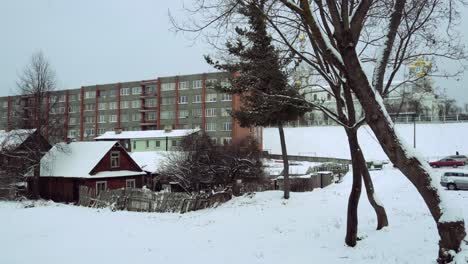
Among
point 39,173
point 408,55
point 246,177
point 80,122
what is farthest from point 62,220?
point 80,122

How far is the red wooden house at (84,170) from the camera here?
3450 centimetres

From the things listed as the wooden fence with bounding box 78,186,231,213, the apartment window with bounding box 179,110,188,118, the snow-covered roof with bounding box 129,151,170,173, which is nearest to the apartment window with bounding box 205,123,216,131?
the apartment window with bounding box 179,110,188,118

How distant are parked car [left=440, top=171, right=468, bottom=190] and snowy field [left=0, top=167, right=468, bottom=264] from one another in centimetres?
671

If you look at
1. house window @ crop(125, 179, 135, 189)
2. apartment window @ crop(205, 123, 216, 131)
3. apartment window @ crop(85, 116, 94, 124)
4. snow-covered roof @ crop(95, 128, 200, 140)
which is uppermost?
apartment window @ crop(85, 116, 94, 124)

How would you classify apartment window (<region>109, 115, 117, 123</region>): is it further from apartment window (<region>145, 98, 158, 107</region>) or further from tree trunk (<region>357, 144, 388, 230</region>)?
tree trunk (<region>357, 144, 388, 230</region>)

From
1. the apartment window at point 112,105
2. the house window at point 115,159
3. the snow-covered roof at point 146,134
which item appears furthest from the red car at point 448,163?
the apartment window at point 112,105

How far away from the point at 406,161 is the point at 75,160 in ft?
116

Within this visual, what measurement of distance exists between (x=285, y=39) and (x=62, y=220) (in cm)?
1899

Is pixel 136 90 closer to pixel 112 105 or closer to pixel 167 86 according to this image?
pixel 112 105

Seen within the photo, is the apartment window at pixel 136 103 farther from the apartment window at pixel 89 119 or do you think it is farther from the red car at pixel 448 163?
the red car at pixel 448 163

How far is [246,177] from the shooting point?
29.9m

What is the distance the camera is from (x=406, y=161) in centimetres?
614

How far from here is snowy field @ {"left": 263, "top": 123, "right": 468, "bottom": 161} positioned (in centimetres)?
7119

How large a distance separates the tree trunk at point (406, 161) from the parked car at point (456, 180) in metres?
24.8
